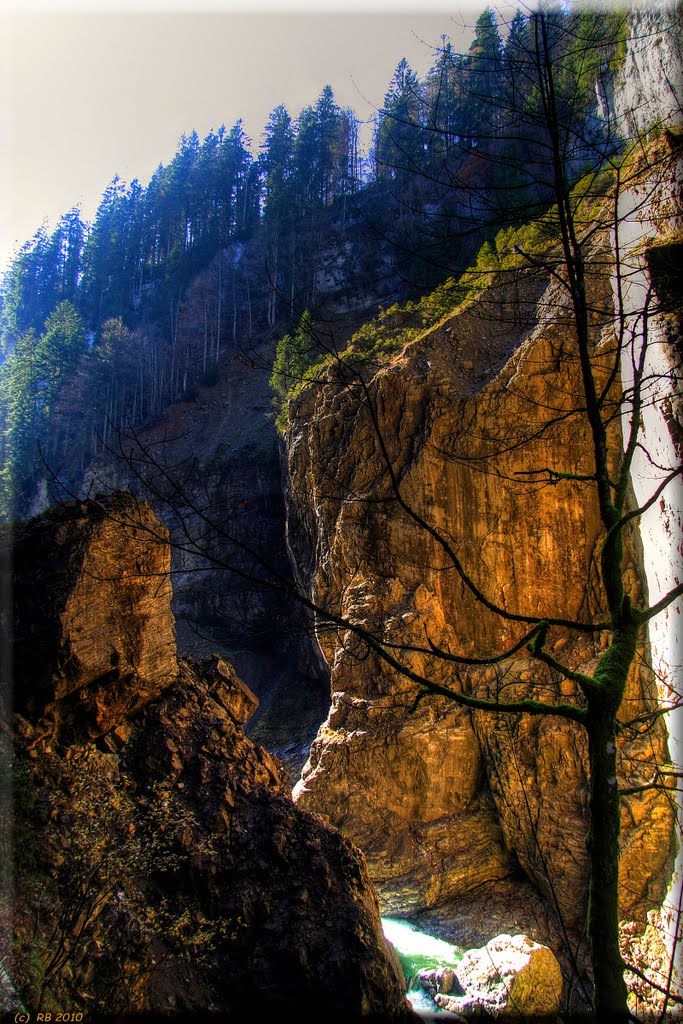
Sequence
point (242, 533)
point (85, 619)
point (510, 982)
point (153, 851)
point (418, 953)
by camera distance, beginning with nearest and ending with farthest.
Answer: point (153, 851), point (85, 619), point (510, 982), point (418, 953), point (242, 533)

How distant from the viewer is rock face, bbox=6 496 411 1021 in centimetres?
744

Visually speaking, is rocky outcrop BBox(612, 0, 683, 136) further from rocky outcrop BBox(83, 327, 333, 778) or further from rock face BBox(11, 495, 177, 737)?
rocky outcrop BBox(83, 327, 333, 778)

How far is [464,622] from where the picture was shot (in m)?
16.5

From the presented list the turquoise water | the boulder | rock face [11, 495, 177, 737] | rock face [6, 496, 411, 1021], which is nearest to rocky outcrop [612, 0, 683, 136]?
rock face [6, 496, 411, 1021]

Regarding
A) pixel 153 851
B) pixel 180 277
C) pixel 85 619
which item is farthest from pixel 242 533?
pixel 180 277

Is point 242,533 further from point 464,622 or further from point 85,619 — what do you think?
point 85,619

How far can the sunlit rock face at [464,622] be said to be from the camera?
559 inches

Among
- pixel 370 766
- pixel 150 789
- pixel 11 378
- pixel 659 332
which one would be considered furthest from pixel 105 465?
pixel 659 332

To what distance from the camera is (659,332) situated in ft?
12.8

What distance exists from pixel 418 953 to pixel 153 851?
905cm

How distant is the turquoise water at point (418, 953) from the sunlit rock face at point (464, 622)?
24.1 inches

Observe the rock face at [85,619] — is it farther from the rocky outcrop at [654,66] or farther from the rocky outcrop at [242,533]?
the rocky outcrop at [242,533]

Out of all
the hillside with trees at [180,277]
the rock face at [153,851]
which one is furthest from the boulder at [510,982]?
the hillside with trees at [180,277]

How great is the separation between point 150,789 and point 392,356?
14.1 meters
